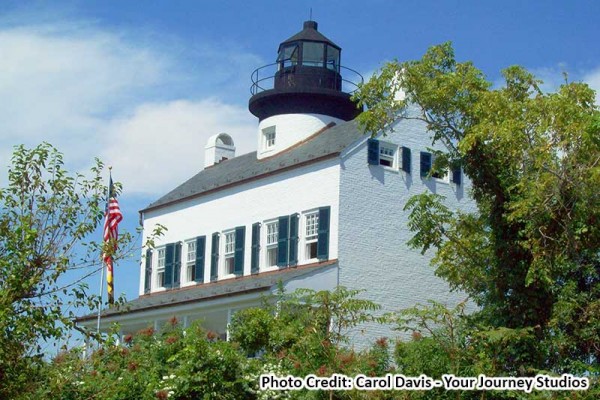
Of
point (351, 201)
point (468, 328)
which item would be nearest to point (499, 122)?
point (468, 328)

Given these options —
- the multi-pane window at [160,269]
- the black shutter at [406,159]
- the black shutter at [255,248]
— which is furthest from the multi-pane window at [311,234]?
the multi-pane window at [160,269]

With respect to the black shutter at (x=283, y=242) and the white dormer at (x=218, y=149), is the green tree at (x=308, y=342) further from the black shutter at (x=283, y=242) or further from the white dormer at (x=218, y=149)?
the white dormer at (x=218, y=149)

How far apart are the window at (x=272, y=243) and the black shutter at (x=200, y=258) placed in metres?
3.27

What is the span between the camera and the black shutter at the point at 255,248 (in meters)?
30.9

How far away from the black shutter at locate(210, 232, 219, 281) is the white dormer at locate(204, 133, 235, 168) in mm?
6605

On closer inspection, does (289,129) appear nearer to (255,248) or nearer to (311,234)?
(255,248)

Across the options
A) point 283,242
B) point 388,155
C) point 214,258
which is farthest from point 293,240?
point 214,258

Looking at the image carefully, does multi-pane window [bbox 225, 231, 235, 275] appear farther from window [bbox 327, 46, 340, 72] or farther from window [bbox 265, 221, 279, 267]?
window [bbox 327, 46, 340, 72]

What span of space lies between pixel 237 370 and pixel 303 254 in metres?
11.6

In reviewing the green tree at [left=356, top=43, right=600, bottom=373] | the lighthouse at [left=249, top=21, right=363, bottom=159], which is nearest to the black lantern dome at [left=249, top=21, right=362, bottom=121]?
the lighthouse at [left=249, top=21, right=363, bottom=159]

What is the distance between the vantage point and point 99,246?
13.5m

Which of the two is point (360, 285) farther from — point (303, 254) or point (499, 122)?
point (499, 122)

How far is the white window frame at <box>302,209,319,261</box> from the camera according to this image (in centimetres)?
2906

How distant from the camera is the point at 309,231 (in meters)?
29.4
